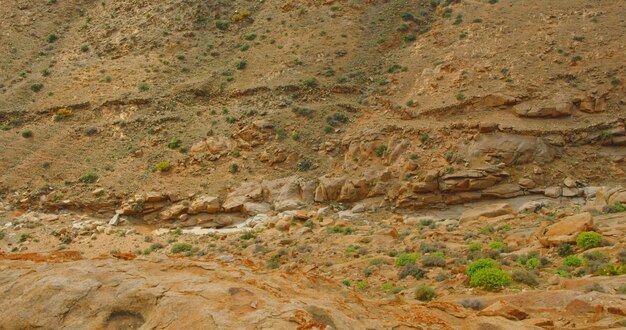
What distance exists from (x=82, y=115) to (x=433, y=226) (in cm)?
2388

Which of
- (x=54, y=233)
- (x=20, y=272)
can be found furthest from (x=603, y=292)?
(x=54, y=233)

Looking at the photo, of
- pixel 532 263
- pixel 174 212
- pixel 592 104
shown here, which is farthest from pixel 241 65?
pixel 532 263

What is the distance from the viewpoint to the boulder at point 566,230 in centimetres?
1482

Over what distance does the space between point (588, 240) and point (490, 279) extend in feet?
11.8

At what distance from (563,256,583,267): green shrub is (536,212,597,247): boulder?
1213mm

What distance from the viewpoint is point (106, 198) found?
94.3 feet

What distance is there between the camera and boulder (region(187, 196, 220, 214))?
27219mm

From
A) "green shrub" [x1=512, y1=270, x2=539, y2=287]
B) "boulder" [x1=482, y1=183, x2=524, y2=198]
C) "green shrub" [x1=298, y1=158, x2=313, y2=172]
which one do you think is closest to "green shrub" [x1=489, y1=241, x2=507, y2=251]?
"green shrub" [x1=512, y1=270, x2=539, y2=287]

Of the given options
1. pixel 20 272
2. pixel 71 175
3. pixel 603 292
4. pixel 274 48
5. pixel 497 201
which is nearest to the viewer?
pixel 20 272

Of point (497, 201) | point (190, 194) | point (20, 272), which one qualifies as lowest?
point (497, 201)

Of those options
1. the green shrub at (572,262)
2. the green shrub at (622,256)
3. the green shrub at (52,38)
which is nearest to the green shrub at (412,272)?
the green shrub at (572,262)

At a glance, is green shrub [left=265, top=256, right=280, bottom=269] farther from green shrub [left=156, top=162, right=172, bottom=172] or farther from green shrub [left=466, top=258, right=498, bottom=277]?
green shrub [left=156, top=162, right=172, bottom=172]

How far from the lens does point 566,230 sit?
604 inches

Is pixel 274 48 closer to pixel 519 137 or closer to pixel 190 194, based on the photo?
pixel 190 194
